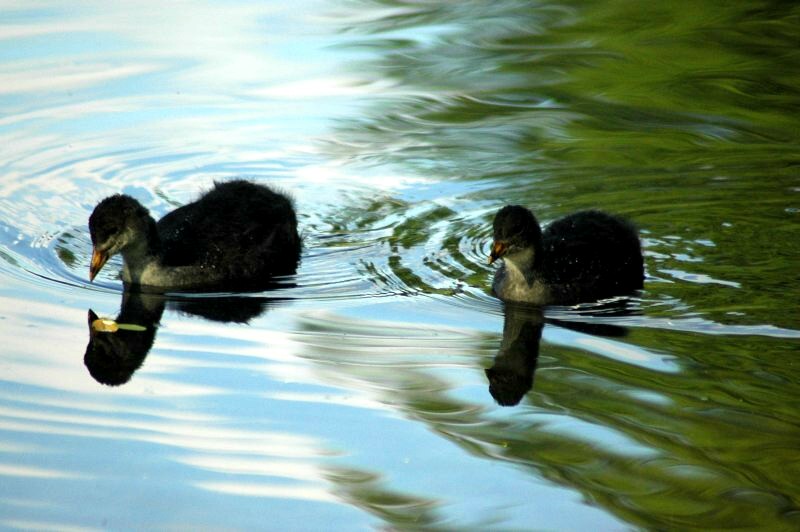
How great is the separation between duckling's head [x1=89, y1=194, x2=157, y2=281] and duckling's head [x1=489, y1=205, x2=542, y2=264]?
8.48 feet

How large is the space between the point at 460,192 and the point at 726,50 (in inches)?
197

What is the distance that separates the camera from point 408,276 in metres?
10.4

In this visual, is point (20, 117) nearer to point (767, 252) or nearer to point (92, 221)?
point (92, 221)

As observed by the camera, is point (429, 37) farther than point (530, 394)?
Yes

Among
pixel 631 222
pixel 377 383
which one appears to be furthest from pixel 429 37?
pixel 377 383

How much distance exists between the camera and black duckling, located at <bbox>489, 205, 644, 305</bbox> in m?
9.91

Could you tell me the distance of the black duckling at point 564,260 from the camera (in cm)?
991

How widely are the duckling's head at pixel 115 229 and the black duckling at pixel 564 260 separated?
8.62 feet

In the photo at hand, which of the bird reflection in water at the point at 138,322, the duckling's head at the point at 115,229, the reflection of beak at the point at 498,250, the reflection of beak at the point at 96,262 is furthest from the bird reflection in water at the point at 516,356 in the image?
the reflection of beak at the point at 96,262

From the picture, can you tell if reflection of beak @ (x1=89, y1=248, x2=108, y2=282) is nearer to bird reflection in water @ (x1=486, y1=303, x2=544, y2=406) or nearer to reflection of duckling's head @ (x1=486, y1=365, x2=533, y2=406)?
bird reflection in water @ (x1=486, y1=303, x2=544, y2=406)

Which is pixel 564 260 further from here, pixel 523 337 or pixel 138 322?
pixel 138 322

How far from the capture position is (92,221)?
1020cm

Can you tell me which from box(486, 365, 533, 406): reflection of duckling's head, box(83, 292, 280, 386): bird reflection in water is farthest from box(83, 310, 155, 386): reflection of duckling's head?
box(486, 365, 533, 406): reflection of duckling's head

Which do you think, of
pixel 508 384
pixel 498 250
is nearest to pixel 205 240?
pixel 498 250
